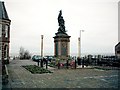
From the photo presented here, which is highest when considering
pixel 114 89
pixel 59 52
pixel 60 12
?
pixel 60 12

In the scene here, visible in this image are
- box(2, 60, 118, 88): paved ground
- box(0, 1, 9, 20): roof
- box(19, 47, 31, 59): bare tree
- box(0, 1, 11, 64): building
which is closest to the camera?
box(2, 60, 118, 88): paved ground

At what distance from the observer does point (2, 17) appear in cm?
3697

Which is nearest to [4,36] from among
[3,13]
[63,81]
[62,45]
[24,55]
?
[3,13]

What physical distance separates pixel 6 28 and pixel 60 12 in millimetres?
11241

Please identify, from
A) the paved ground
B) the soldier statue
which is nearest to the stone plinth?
the soldier statue

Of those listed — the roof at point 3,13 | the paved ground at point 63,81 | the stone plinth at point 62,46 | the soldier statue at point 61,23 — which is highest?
the roof at point 3,13

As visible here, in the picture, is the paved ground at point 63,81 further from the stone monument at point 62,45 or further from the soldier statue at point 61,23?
the soldier statue at point 61,23

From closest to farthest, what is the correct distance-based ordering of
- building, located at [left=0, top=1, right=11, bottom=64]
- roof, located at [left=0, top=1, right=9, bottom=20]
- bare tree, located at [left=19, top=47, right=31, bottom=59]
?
building, located at [left=0, top=1, right=11, bottom=64] < roof, located at [left=0, top=1, right=9, bottom=20] < bare tree, located at [left=19, top=47, right=31, bottom=59]

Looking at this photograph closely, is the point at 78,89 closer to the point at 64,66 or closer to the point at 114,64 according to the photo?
the point at 64,66

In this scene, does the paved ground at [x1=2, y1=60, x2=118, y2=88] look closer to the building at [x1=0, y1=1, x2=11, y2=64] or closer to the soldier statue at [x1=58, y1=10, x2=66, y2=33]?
the soldier statue at [x1=58, y1=10, x2=66, y2=33]

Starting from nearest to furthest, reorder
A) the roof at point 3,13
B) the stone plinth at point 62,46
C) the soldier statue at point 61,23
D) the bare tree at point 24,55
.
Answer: the stone plinth at point 62,46 → the soldier statue at point 61,23 → the roof at point 3,13 → the bare tree at point 24,55

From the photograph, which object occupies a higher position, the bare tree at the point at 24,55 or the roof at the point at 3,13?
the roof at the point at 3,13

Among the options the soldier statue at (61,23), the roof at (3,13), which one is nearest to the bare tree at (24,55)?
the roof at (3,13)

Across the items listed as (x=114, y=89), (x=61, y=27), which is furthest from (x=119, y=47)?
(x=114, y=89)
